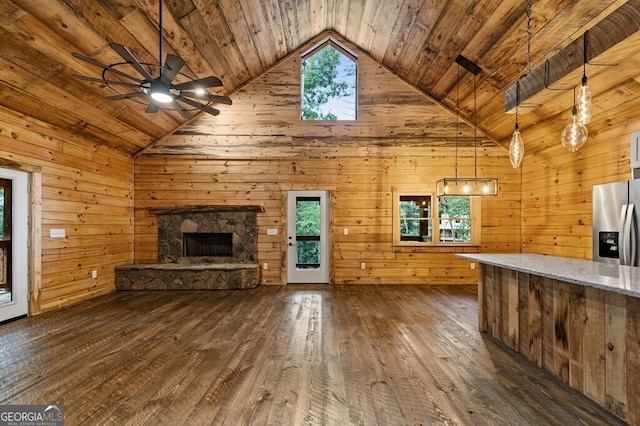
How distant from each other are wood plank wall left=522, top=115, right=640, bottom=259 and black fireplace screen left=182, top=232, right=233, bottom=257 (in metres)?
5.95

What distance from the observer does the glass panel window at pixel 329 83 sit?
648 cm

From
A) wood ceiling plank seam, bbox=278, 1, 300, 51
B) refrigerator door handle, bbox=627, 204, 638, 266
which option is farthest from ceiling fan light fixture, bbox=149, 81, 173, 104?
refrigerator door handle, bbox=627, 204, 638, 266

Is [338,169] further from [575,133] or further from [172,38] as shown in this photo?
[575,133]

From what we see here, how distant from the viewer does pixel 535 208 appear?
19.6ft

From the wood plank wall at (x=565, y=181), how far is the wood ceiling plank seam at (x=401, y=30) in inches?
107

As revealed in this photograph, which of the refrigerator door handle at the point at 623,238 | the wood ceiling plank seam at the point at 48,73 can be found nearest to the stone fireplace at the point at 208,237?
the wood ceiling plank seam at the point at 48,73

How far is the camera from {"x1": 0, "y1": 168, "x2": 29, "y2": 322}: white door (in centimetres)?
401

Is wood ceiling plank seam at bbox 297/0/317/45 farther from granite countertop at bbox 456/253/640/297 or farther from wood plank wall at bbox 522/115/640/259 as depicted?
granite countertop at bbox 456/253/640/297

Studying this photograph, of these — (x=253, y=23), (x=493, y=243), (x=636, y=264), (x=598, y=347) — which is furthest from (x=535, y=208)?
(x=253, y=23)

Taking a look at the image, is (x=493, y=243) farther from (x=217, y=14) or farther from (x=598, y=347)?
(x=217, y=14)

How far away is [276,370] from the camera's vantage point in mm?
2645

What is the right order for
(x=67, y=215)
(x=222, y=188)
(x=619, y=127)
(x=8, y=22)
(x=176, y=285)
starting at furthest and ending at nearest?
(x=222, y=188)
(x=176, y=285)
(x=67, y=215)
(x=619, y=127)
(x=8, y=22)

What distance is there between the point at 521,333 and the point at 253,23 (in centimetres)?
534

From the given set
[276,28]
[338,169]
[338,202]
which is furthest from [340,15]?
[338,202]
